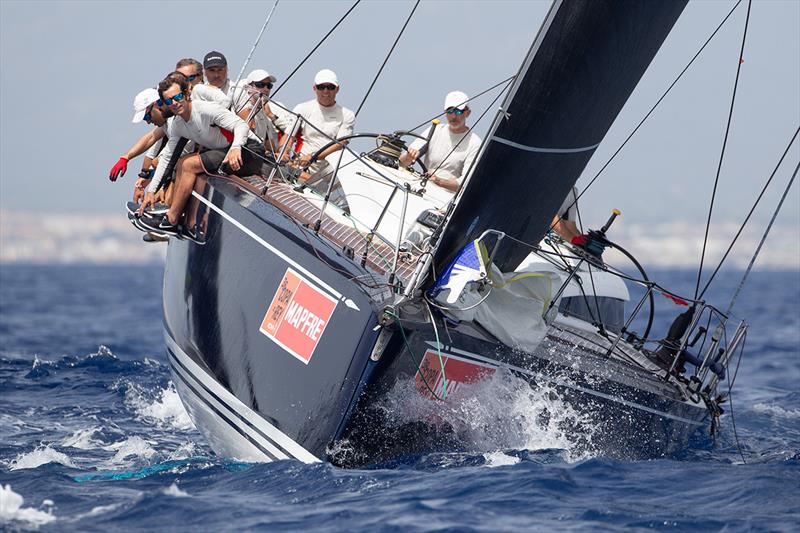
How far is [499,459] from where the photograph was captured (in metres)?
5.97

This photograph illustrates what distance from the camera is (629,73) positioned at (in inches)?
230

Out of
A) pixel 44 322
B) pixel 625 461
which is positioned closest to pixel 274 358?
pixel 625 461

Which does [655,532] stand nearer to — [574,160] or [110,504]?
[574,160]

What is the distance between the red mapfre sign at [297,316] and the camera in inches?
224

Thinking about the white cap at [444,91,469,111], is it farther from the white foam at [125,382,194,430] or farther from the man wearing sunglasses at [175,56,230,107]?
the white foam at [125,382,194,430]

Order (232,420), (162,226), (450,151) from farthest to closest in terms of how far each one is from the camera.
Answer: (450,151) < (162,226) < (232,420)

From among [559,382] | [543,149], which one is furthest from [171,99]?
[559,382]

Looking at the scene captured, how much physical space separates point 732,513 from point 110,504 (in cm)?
289

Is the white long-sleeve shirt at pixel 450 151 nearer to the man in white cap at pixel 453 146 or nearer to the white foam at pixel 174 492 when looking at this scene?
the man in white cap at pixel 453 146

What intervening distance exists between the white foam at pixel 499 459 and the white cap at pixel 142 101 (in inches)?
108

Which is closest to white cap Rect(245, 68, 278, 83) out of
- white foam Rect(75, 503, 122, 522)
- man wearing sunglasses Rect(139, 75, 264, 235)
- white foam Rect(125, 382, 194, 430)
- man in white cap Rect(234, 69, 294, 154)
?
man in white cap Rect(234, 69, 294, 154)

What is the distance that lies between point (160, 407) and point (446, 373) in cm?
383

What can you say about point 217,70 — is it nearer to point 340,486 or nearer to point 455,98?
point 455,98

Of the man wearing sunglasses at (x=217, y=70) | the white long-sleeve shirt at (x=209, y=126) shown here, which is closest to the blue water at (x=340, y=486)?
the white long-sleeve shirt at (x=209, y=126)
